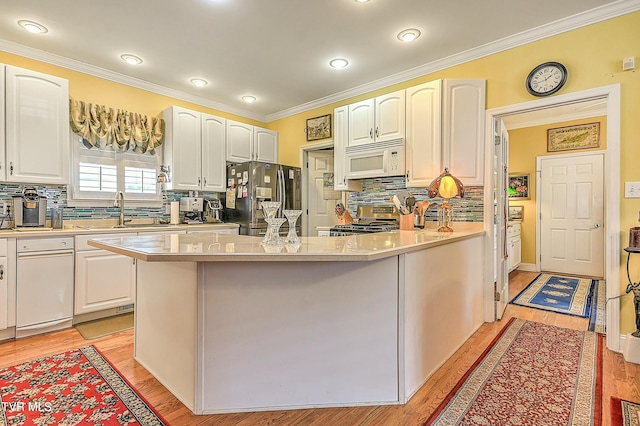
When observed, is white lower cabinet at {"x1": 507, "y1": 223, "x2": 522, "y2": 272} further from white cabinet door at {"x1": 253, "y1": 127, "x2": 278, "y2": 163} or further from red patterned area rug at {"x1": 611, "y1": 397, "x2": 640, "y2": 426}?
white cabinet door at {"x1": 253, "y1": 127, "x2": 278, "y2": 163}

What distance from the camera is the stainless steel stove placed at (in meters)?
3.30

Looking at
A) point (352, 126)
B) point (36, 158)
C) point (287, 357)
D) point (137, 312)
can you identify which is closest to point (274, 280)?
point (287, 357)

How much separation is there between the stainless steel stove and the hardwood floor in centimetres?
128

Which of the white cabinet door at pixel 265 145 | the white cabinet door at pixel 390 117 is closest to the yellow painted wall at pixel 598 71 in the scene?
the white cabinet door at pixel 390 117

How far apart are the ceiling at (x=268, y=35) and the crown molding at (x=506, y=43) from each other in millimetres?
12

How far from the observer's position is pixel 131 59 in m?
3.19

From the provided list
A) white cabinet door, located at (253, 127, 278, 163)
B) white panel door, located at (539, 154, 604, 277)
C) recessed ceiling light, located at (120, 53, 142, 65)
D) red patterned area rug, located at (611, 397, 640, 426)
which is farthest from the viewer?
white panel door, located at (539, 154, 604, 277)

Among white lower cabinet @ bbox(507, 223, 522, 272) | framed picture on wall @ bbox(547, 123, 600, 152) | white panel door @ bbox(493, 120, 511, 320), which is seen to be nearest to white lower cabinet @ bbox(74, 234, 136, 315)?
white panel door @ bbox(493, 120, 511, 320)

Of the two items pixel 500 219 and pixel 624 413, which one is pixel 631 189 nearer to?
pixel 500 219

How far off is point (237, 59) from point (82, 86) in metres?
1.67

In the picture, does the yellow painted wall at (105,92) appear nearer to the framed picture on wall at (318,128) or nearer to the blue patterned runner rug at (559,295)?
the framed picture on wall at (318,128)

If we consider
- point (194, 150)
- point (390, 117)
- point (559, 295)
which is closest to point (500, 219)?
point (390, 117)

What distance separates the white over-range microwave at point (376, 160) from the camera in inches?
130

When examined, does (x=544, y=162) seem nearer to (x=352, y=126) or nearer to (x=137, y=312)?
(x=352, y=126)
